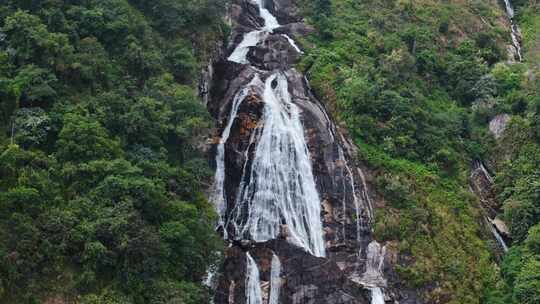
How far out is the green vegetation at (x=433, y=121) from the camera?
25.5 m

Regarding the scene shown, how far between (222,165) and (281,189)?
3.08 metres

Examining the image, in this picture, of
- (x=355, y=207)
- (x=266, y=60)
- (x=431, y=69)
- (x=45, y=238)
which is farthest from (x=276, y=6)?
(x=45, y=238)

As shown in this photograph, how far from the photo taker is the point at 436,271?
2520 cm

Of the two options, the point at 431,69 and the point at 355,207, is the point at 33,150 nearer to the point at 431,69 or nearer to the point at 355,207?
the point at 355,207

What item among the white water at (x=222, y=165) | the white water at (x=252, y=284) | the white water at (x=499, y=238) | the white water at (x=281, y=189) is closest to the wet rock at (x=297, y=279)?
the white water at (x=252, y=284)

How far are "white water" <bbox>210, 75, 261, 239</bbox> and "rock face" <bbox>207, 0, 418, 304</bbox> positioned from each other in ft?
0.15

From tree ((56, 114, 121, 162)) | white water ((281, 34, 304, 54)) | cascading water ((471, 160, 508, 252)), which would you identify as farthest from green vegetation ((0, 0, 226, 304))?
cascading water ((471, 160, 508, 252))

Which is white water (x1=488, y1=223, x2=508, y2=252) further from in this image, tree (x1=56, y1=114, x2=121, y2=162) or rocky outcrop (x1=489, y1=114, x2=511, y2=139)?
tree (x1=56, y1=114, x2=121, y2=162)

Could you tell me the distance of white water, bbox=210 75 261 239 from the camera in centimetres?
2652

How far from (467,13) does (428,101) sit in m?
12.3

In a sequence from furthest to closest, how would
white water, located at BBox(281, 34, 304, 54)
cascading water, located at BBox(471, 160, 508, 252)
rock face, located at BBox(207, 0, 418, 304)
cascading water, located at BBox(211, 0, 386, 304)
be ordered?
white water, located at BBox(281, 34, 304, 54) → cascading water, located at BBox(471, 160, 508, 252) → cascading water, located at BBox(211, 0, 386, 304) → rock face, located at BBox(207, 0, 418, 304)

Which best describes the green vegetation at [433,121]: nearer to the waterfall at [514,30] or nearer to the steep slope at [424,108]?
the steep slope at [424,108]

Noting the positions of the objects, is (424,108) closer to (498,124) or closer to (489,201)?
(498,124)

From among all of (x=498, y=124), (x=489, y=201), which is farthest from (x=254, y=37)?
(x=489, y=201)
